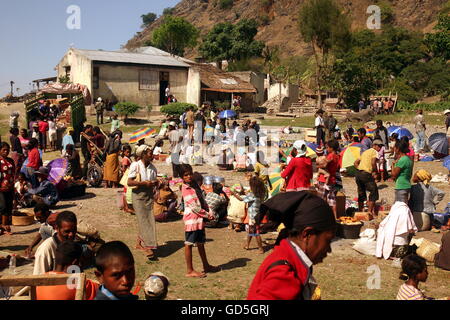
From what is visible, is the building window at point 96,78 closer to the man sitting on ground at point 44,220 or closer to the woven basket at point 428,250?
the man sitting on ground at point 44,220

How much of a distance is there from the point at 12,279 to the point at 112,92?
30.1 metres

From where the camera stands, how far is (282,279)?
2.38 meters

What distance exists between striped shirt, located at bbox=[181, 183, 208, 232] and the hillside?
258 ft

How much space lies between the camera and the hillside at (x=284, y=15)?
84.2 m

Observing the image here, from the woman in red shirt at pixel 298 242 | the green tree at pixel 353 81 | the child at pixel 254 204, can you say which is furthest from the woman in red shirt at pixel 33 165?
the green tree at pixel 353 81

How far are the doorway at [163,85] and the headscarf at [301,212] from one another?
110 feet

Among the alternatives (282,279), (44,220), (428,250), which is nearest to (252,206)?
(428,250)

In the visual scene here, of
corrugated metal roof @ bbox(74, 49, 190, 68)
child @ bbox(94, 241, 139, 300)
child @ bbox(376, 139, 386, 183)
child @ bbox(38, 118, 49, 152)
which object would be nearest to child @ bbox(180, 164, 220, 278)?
child @ bbox(94, 241, 139, 300)

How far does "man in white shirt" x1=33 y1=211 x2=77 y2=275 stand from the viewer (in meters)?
4.94

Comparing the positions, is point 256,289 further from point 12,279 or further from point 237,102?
point 237,102

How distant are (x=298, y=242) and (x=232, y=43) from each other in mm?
52599

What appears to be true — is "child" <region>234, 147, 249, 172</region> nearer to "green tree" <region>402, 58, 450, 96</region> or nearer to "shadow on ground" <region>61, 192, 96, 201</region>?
"shadow on ground" <region>61, 192, 96, 201</region>

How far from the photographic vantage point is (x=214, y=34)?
5422 centimetres
